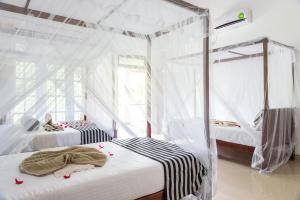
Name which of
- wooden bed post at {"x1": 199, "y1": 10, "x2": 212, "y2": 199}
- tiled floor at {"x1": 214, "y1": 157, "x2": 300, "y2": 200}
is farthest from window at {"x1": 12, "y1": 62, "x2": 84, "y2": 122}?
tiled floor at {"x1": 214, "y1": 157, "x2": 300, "y2": 200}

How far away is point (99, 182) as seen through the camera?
173 cm

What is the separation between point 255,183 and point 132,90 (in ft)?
6.82

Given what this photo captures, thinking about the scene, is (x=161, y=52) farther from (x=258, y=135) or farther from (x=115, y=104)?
(x=258, y=135)

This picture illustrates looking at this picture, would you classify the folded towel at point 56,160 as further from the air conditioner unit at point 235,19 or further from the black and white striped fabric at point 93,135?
the air conditioner unit at point 235,19

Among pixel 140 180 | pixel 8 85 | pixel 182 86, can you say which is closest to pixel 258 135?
pixel 182 86

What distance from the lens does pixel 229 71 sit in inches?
192

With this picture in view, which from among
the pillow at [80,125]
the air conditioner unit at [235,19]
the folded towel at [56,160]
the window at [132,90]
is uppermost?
the air conditioner unit at [235,19]

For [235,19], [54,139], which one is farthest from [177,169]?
[235,19]

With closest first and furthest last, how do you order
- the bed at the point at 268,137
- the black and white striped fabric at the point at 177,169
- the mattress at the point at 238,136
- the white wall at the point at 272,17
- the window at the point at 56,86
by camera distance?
the black and white striped fabric at the point at 177,169
the window at the point at 56,86
the bed at the point at 268,137
the mattress at the point at 238,136
the white wall at the point at 272,17

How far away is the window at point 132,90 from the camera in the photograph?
2975 millimetres

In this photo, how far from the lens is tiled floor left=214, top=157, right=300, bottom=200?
2600mm

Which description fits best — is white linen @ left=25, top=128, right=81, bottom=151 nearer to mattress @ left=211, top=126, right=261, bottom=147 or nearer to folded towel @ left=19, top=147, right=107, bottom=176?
folded towel @ left=19, top=147, right=107, bottom=176

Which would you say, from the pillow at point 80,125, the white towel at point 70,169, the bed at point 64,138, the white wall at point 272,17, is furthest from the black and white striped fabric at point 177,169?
the white wall at point 272,17

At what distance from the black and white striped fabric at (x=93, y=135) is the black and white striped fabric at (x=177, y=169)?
4.52 ft
